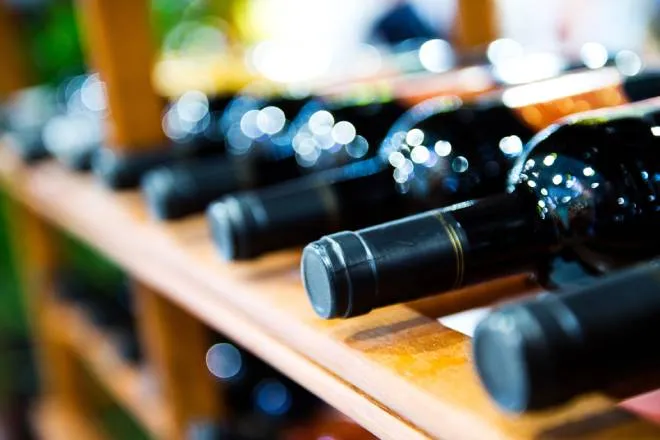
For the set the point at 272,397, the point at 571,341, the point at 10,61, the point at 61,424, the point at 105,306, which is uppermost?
the point at 10,61

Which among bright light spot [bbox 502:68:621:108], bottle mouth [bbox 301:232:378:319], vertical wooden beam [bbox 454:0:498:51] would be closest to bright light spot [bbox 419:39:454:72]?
vertical wooden beam [bbox 454:0:498:51]

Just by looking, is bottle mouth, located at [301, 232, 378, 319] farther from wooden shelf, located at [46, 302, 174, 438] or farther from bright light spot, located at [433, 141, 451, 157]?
wooden shelf, located at [46, 302, 174, 438]

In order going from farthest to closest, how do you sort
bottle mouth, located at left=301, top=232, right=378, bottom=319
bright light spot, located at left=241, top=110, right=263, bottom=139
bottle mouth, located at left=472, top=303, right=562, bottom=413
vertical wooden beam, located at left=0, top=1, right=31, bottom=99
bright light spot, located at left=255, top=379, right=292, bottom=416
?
vertical wooden beam, located at left=0, top=1, right=31, bottom=99 < bright light spot, located at left=255, top=379, right=292, bottom=416 < bright light spot, located at left=241, top=110, right=263, bottom=139 < bottle mouth, located at left=301, top=232, right=378, bottom=319 < bottle mouth, located at left=472, top=303, right=562, bottom=413

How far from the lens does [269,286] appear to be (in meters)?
0.52

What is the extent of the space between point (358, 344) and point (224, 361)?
67 centimetres

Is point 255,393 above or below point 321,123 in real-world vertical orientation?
below

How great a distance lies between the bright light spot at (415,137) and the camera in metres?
0.52

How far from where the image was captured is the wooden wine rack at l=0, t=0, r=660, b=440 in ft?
1.14

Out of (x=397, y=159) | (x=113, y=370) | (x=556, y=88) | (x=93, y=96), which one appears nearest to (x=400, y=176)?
(x=397, y=159)

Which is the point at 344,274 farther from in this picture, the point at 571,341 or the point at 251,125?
the point at 251,125

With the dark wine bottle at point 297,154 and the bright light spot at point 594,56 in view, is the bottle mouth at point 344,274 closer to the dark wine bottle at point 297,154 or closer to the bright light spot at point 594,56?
the dark wine bottle at point 297,154

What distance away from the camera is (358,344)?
420mm

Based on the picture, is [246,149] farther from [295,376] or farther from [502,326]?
[502,326]

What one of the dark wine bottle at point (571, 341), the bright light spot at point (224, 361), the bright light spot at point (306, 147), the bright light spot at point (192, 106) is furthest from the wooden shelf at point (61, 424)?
the dark wine bottle at point (571, 341)
